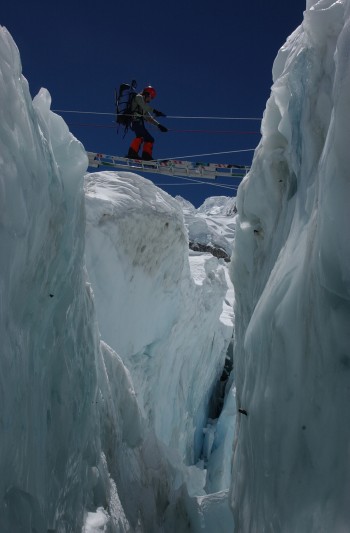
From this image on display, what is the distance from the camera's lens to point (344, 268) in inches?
71.8

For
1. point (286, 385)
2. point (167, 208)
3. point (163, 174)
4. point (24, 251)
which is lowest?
point (286, 385)

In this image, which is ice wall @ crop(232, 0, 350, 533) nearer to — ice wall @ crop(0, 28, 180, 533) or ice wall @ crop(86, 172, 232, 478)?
ice wall @ crop(0, 28, 180, 533)

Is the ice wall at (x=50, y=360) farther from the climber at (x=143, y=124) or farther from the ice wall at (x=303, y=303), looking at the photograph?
the climber at (x=143, y=124)

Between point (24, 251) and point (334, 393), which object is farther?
point (24, 251)

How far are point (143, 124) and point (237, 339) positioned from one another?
18.1 ft

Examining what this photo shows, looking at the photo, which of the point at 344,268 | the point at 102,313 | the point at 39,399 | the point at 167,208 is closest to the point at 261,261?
the point at 39,399

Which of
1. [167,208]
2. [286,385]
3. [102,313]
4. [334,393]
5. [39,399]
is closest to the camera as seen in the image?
[334,393]

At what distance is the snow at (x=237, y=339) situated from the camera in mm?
2037

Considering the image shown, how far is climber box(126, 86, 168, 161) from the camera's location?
30.2ft

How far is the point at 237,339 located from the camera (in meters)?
5.09

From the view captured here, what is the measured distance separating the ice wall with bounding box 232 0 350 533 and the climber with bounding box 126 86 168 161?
544 centimetres

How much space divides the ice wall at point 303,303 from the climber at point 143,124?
544cm

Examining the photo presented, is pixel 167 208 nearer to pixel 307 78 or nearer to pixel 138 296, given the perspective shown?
pixel 138 296

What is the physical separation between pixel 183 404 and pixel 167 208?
515cm
